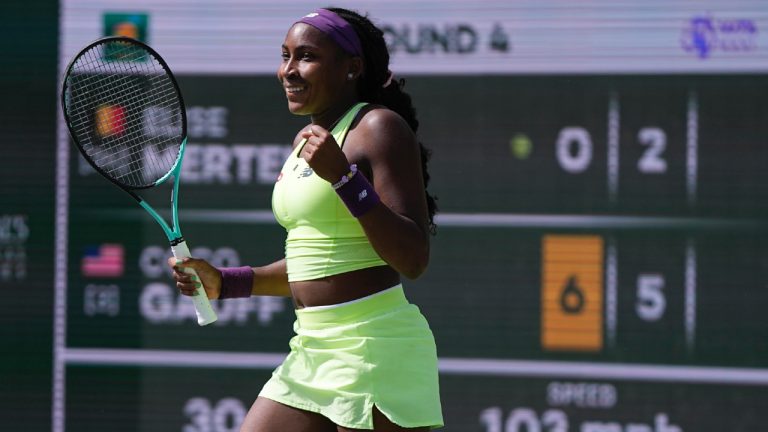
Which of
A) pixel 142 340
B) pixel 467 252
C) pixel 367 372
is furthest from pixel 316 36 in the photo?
pixel 142 340

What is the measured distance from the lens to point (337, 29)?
2.93m

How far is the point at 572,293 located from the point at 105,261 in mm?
1775

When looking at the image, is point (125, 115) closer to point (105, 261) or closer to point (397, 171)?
point (105, 261)

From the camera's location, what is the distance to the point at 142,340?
16.6ft

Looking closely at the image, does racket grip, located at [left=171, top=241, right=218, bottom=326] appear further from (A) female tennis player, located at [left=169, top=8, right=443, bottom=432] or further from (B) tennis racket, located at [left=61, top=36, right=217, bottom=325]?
(B) tennis racket, located at [left=61, top=36, right=217, bottom=325]

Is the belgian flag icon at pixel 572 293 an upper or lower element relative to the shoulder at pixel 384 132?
lower

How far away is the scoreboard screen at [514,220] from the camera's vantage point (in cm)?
470

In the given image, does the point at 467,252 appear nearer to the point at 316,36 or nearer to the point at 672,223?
the point at 672,223

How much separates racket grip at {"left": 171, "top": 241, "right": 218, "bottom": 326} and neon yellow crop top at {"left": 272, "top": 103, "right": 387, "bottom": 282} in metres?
0.25

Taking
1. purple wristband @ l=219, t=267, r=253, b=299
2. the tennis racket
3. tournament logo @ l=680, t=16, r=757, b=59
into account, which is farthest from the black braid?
tournament logo @ l=680, t=16, r=757, b=59

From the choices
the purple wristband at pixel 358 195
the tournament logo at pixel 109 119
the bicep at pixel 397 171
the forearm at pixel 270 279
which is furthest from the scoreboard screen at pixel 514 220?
the purple wristband at pixel 358 195

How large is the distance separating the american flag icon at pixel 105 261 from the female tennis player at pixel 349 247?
6.93 ft

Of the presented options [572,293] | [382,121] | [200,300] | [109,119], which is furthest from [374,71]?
[572,293]

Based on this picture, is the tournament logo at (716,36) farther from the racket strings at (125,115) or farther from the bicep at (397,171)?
the bicep at (397,171)
